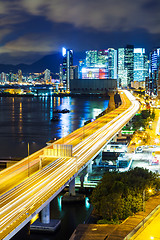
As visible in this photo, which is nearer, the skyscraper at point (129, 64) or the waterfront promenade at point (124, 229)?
the waterfront promenade at point (124, 229)

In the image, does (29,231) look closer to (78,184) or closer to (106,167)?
(78,184)

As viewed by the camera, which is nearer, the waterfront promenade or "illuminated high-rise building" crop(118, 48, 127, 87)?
the waterfront promenade

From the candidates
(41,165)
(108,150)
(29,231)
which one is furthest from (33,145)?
(29,231)

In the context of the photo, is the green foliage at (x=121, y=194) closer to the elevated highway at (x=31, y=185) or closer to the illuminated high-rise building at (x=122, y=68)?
the elevated highway at (x=31, y=185)

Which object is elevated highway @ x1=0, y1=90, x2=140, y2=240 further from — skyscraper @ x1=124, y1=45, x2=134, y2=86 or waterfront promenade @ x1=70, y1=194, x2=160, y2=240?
skyscraper @ x1=124, y1=45, x2=134, y2=86

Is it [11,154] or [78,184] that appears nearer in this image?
[78,184]

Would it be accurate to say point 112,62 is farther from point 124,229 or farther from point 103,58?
point 124,229

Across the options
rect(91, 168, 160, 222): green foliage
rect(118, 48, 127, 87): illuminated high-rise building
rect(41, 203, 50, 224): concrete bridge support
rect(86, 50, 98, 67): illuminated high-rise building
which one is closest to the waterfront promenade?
rect(91, 168, 160, 222): green foliage

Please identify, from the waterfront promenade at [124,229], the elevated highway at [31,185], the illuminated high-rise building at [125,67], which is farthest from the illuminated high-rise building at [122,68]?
the waterfront promenade at [124,229]
